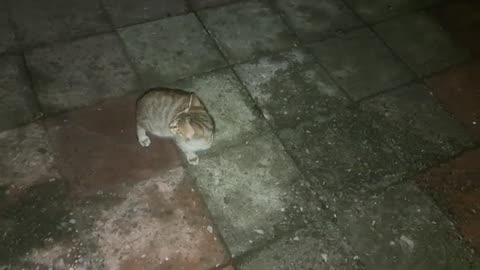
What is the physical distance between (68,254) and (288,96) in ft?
8.26

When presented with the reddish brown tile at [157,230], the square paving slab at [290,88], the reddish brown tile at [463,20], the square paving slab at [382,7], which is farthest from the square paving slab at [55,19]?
the reddish brown tile at [463,20]

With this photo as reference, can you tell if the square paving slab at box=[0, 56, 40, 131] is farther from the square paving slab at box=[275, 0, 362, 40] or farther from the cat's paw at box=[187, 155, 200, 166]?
the square paving slab at box=[275, 0, 362, 40]

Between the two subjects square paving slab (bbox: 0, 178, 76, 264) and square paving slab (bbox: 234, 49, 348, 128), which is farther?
square paving slab (bbox: 234, 49, 348, 128)

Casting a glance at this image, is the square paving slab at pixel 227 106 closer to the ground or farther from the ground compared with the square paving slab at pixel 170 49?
closer to the ground

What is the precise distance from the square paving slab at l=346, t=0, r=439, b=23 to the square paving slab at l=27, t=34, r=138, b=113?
9.81ft

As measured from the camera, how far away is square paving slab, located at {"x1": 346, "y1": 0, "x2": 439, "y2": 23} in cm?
523

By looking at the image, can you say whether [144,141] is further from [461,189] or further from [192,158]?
[461,189]

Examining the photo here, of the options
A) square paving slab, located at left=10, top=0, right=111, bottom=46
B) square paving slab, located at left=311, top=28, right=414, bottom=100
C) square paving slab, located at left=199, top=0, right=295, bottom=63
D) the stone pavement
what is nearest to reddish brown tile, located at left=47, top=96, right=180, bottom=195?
the stone pavement

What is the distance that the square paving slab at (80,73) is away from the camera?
3.98 meters

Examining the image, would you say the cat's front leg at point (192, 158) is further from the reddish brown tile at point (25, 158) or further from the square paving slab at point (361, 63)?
the square paving slab at point (361, 63)

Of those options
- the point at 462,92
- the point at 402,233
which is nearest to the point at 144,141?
the point at 402,233

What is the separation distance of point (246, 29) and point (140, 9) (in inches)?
49.9

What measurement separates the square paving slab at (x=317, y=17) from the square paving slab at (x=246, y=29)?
18 cm

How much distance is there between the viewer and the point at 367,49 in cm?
486
